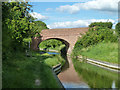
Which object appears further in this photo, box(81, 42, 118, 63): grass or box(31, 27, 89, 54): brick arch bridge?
box(31, 27, 89, 54): brick arch bridge

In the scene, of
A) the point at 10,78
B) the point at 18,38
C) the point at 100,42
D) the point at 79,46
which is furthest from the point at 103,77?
the point at 79,46

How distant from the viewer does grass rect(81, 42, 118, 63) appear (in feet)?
83.5

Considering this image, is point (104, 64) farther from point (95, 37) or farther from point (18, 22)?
point (18, 22)

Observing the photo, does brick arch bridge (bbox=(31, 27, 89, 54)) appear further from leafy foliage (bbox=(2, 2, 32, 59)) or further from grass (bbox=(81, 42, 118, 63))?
leafy foliage (bbox=(2, 2, 32, 59))

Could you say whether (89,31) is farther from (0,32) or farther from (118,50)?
(0,32)

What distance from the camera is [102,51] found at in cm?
2862

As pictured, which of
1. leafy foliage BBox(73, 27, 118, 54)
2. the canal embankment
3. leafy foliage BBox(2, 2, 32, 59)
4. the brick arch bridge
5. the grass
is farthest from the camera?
the brick arch bridge

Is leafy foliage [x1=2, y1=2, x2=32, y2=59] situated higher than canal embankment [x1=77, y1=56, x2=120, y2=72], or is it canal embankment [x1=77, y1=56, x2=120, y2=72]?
leafy foliage [x1=2, y1=2, x2=32, y2=59]

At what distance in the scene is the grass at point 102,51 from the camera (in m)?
25.5

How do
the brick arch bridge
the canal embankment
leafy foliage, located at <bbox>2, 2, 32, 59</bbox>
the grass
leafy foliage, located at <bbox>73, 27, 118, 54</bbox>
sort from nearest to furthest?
leafy foliage, located at <bbox>2, 2, 32, 59</bbox> → the canal embankment → the grass → leafy foliage, located at <bbox>73, 27, 118, 54</bbox> → the brick arch bridge

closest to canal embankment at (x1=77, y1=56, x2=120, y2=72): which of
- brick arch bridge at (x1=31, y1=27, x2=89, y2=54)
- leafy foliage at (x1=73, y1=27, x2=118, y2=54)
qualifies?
leafy foliage at (x1=73, y1=27, x2=118, y2=54)

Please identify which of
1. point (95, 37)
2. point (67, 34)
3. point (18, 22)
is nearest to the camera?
point (18, 22)

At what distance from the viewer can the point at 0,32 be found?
10062 mm

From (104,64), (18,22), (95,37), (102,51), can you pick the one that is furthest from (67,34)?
(18,22)
